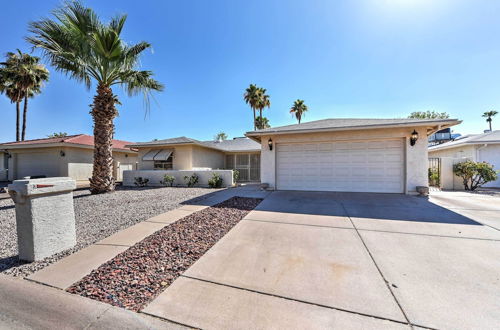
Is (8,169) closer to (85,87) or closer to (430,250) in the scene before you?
(85,87)

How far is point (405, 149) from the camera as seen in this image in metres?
8.48

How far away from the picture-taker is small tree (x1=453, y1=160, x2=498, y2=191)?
980 centimetres

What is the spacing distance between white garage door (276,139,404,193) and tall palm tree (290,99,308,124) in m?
21.2

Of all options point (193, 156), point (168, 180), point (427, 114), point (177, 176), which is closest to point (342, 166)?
point (193, 156)

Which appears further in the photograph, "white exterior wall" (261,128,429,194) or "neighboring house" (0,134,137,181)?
Result: "neighboring house" (0,134,137,181)

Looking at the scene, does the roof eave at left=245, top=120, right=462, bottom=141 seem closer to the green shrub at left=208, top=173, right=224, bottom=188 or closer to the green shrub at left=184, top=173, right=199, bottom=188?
the green shrub at left=208, top=173, right=224, bottom=188

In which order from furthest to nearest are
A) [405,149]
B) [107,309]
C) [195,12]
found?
1. [195,12]
2. [405,149]
3. [107,309]

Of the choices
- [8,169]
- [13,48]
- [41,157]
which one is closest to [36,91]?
[13,48]

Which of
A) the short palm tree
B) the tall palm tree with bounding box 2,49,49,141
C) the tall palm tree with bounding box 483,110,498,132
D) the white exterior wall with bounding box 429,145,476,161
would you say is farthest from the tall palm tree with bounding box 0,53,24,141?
the tall palm tree with bounding box 483,110,498,132

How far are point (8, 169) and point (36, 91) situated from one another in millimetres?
9065

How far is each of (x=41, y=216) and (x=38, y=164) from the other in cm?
1838

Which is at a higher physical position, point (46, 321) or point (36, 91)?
point (36, 91)

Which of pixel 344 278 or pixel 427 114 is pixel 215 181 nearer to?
pixel 344 278

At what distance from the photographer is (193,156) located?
46.4ft
